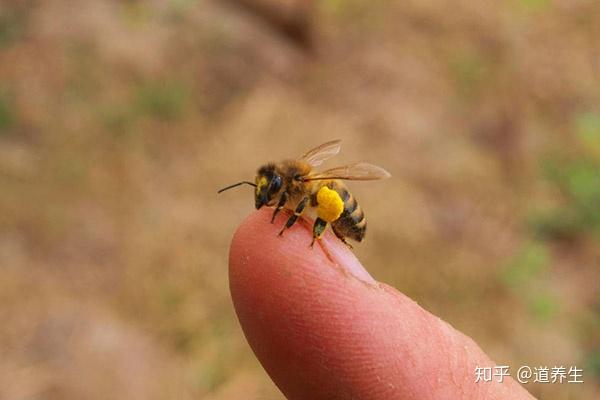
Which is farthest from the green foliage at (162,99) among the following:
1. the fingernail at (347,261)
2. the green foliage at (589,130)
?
the fingernail at (347,261)

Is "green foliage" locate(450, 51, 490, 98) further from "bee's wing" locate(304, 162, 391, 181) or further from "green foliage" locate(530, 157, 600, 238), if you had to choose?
"bee's wing" locate(304, 162, 391, 181)

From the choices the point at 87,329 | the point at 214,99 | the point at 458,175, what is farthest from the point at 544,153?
the point at 87,329

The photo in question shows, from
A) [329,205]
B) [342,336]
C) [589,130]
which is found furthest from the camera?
[589,130]

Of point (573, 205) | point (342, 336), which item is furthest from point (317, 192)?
point (573, 205)

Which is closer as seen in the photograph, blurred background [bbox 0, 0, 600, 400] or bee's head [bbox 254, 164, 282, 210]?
bee's head [bbox 254, 164, 282, 210]

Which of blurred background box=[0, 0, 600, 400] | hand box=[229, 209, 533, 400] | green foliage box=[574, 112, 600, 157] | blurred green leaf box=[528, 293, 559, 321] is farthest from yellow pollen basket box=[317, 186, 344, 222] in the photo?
green foliage box=[574, 112, 600, 157]

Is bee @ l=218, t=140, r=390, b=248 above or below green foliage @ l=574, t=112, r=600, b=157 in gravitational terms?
below

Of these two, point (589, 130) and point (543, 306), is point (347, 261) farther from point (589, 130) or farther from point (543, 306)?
point (589, 130)

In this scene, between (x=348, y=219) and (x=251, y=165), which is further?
(x=251, y=165)
